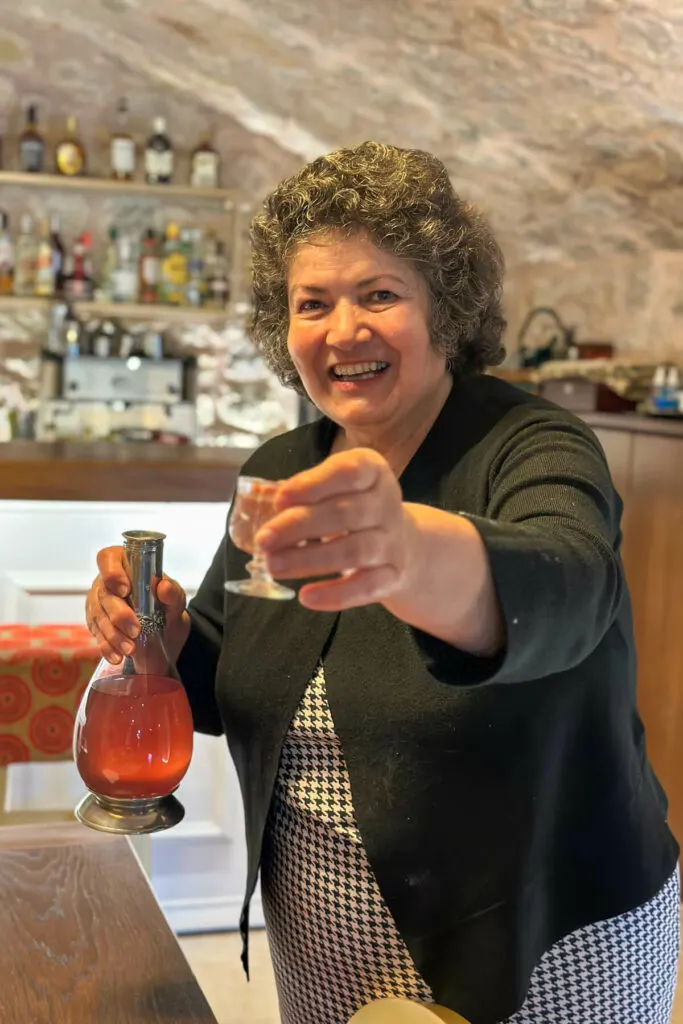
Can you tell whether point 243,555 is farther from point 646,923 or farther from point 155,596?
point 646,923

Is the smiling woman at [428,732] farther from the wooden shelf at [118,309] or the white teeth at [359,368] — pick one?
the wooden shelf at [118,309]

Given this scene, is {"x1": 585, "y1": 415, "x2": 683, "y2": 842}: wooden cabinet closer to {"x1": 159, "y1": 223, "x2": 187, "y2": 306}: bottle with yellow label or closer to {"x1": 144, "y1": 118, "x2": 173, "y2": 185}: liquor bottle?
{"x1": 159, "y1": 223, "x2": 187, "y2": 306}: bottle with yellow label

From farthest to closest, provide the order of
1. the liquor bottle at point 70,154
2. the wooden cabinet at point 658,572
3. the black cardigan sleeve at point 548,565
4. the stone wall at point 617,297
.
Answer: the liquor bottle at point 70,154
the stone wall at point 617,297
the wooden cabinet at point 658,572
the black cardigan sleeve at point 548,565

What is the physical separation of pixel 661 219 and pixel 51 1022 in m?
3.00

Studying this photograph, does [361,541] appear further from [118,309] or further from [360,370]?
[118,309]

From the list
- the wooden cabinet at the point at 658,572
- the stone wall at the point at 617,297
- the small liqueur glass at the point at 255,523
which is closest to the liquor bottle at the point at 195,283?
the stone wall at the point at 617,297

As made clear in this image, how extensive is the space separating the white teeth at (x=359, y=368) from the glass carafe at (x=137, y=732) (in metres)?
0.23

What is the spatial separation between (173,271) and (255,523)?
14.0ft

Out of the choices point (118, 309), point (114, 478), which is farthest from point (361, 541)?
point (118, 309)

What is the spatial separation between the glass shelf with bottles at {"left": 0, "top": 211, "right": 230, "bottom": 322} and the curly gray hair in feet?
12.0

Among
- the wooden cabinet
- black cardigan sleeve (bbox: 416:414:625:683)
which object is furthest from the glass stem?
the wooden cabinet

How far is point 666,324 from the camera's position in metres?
3.44

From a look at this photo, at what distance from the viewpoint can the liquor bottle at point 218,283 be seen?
4734 mm

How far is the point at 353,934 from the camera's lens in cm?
102
